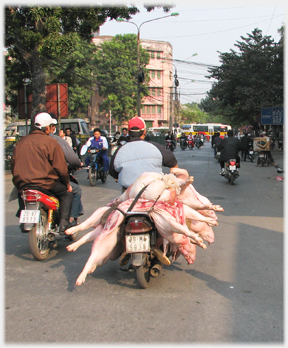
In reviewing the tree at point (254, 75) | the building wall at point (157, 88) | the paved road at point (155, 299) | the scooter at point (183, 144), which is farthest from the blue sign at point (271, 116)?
the building wall at point (157, 88)

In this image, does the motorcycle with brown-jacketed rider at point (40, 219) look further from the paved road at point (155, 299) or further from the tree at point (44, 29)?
the tree at point (44, 29)

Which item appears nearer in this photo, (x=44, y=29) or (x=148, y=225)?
(x=148, y=225)

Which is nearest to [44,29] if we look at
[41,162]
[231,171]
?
[231,171]

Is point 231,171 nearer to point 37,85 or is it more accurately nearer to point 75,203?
point 75,203

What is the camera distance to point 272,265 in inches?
195

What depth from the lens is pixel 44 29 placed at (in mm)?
15750

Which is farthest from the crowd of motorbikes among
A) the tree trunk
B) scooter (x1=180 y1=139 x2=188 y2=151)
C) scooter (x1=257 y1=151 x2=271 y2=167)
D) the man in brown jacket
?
scooter (x1=180 y1=139 x2=188 y2=151)

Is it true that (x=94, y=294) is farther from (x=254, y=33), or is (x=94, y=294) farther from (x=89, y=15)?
(x=254, y=33)

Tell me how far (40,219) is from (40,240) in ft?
0.88

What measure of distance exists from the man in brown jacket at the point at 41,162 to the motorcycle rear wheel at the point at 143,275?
1609 mm

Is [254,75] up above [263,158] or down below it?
above

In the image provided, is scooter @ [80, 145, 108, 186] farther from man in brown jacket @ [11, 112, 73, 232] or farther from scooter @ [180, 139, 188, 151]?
scooter @ [180, 139, 188, 151]

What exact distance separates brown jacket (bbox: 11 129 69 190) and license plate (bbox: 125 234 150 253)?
169cm

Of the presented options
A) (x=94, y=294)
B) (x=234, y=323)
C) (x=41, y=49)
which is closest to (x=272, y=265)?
(x=234, y=323)
